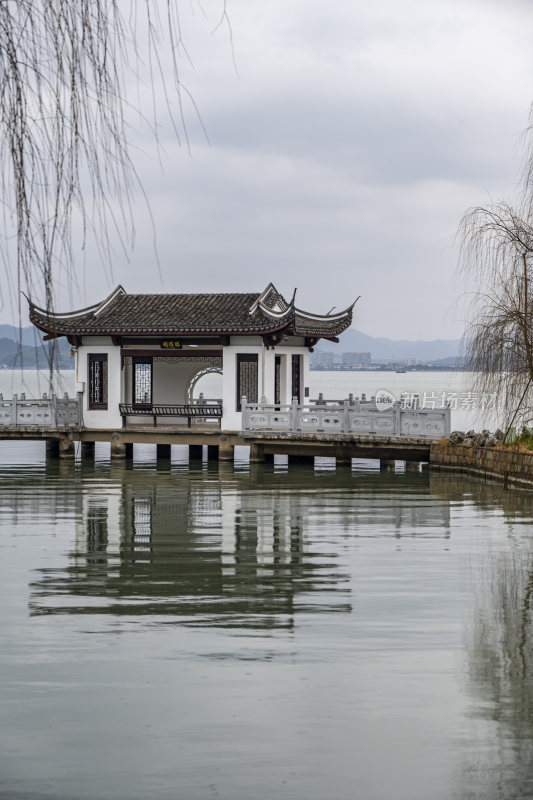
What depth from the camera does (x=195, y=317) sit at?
1006 inches

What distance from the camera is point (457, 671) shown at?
722 centimetres

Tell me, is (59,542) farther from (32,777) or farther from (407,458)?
(407,458)

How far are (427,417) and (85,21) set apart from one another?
19.5m

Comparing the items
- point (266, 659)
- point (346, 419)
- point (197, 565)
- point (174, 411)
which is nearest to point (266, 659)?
point (266, 659)

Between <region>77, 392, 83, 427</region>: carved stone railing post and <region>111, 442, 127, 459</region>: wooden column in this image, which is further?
<region>111, 442, 127, 459</region>: wooden column

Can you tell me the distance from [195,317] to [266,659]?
18.5m

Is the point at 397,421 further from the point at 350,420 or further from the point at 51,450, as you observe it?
the point at 51,450

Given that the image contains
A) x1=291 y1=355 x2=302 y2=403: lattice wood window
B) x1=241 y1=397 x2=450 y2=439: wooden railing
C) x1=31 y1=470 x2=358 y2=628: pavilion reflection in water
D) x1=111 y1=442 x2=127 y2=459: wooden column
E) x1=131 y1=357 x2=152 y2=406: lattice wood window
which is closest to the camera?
x1=31 y1=470 x2=358 y2=628: pavilion reflection in water

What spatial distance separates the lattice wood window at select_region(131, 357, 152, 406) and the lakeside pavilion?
1.0 inches

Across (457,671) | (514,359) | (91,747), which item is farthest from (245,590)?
(514,359)

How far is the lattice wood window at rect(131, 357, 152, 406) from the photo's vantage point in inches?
1049

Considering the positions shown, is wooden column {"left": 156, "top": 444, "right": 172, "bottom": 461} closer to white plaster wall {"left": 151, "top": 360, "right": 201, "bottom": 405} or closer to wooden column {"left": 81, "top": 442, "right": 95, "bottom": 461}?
wooden column {"left": 81, "top": 442, "right": 95, "bottom": 461}

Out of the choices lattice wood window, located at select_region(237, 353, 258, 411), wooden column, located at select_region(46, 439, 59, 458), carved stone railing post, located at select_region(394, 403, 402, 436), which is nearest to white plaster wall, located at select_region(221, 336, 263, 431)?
lattice wood window, located at select_region(237, 353, 258, 411)

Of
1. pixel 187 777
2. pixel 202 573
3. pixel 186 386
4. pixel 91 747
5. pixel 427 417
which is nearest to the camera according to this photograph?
pixel 187 777
